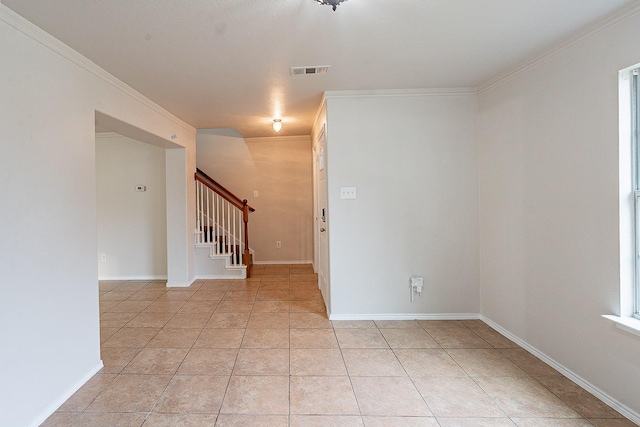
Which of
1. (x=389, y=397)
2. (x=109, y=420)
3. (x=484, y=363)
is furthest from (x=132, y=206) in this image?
(x=484, y=363)

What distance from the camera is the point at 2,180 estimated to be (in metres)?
1.52

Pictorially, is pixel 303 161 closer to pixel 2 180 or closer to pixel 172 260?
pixel 172 260

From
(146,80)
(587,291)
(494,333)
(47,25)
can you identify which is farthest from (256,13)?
(494,333)

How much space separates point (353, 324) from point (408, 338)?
0.56 meters

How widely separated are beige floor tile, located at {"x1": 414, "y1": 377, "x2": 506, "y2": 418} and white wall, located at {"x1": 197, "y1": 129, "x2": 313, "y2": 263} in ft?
12.3

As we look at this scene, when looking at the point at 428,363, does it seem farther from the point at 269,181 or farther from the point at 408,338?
the point at 269,181

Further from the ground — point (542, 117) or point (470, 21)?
point (470, 21)

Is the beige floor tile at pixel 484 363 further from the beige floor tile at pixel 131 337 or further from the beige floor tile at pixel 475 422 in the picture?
the beige floor tile at pixel 131 337

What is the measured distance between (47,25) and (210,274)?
356 cm

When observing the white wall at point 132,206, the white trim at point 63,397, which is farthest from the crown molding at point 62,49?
the white trim at point 63,397

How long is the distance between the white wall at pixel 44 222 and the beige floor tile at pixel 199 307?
1128 millimetres

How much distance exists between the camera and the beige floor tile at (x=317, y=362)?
2129 mm

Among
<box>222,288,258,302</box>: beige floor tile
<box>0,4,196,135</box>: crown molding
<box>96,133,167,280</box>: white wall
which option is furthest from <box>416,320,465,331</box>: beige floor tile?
<box>96,133,167,280</box>: white wall

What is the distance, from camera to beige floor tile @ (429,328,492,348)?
2.52 m
